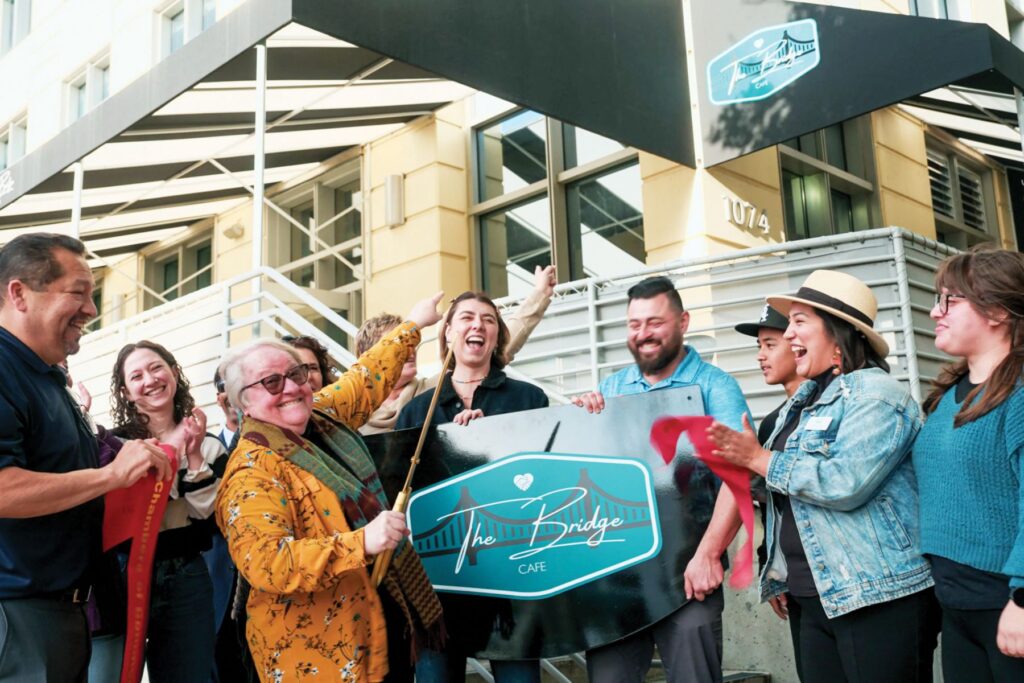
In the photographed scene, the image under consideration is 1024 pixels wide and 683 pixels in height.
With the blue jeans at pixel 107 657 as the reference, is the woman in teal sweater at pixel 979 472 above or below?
above

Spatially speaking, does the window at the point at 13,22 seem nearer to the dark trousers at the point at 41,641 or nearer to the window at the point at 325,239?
the window at the point at 325,239

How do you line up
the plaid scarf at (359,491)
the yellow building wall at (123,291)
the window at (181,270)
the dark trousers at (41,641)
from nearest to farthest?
1. the dark trousers at (41,641)
2. the plaid scarf at (359,491)
3. the window at (181,270)
4. the yellow building wall at (123,291)

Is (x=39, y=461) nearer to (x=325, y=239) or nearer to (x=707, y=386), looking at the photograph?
(x=707, y=386)

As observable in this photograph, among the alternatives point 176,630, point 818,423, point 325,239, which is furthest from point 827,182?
point 176,630

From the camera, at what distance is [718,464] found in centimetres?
332

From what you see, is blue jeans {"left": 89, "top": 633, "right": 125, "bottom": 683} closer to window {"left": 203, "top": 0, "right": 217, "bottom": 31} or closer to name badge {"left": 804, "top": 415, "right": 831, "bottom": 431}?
name badge {"left": 804, "top": 415, "right": 831, "bottom": 431}

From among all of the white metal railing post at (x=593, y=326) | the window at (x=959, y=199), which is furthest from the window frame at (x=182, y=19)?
the window at (x=959, y=199)

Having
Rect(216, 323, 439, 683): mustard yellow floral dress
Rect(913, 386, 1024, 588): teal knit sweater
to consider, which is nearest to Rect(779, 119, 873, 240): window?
Rect(913, 386, 1024, 588): teal knit sweater

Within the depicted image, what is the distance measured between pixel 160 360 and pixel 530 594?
182 cm

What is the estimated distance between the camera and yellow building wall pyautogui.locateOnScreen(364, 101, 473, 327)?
35.6 feet

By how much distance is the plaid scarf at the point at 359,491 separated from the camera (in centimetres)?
295

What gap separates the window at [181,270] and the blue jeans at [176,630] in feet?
34.8

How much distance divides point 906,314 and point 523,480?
15.2 ft

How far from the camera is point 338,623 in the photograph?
111 inches
